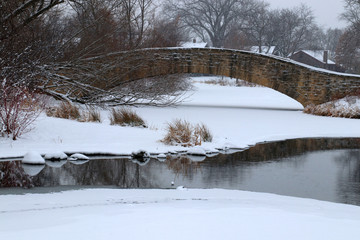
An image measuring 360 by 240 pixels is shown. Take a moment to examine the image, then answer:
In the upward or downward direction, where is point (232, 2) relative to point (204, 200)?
upward

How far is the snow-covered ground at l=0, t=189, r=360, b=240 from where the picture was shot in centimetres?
457

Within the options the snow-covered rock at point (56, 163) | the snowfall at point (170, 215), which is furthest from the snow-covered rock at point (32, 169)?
the snowfall at point (170, 215)

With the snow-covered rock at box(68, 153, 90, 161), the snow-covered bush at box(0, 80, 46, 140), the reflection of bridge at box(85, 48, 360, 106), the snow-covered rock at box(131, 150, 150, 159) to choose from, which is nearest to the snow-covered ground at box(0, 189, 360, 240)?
the snow-covered rock at box(68, 153, 90, 161)

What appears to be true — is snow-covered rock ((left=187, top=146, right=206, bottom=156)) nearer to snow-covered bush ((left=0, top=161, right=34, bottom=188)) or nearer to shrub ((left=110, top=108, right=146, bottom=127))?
shrub ((left=110, top=108, right=146, bottom=127))

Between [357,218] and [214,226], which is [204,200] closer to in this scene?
[214,226]

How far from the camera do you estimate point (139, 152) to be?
905 centimetres

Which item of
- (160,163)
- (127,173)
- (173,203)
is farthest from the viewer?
(160,163)

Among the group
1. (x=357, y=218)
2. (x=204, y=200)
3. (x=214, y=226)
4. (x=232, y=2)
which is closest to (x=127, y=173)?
(x=204, y=200)

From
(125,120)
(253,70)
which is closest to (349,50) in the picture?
(253,70)

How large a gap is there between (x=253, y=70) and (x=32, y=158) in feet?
45.7

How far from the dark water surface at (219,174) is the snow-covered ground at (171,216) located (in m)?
0.59

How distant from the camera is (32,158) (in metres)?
8.20

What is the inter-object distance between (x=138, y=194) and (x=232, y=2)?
5082 centimetres

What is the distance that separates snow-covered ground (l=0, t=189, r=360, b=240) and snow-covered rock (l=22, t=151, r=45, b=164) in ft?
6.94
